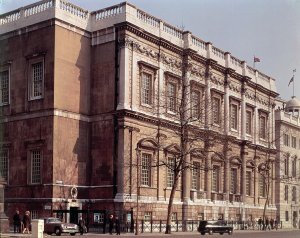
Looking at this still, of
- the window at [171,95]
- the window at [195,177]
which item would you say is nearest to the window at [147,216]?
the window at [195,177]

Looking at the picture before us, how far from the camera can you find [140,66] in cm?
4925

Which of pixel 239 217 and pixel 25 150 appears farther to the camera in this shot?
pixel 239 217

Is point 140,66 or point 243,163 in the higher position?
point 140,66

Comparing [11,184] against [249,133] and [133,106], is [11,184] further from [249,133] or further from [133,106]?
[249,133]

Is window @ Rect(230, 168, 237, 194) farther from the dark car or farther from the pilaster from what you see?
the pilaster

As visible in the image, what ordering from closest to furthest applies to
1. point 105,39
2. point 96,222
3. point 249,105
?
point 96,222 → point 105,39 → point 249,105

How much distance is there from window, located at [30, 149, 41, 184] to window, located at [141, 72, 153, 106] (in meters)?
10.0

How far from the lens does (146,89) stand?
166 feet

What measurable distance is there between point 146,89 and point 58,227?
16.7 m

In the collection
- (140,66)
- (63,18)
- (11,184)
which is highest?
(63,18)

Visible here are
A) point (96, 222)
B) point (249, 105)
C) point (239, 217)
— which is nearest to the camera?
point (96, 222)

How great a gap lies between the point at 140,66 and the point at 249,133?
23495mm

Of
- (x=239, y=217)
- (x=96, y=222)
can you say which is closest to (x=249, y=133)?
(x=239, y=217)

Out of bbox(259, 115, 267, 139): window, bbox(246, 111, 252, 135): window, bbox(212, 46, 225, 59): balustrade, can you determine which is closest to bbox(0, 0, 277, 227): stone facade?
bbox(212, 46, 225, 59): balustrade
